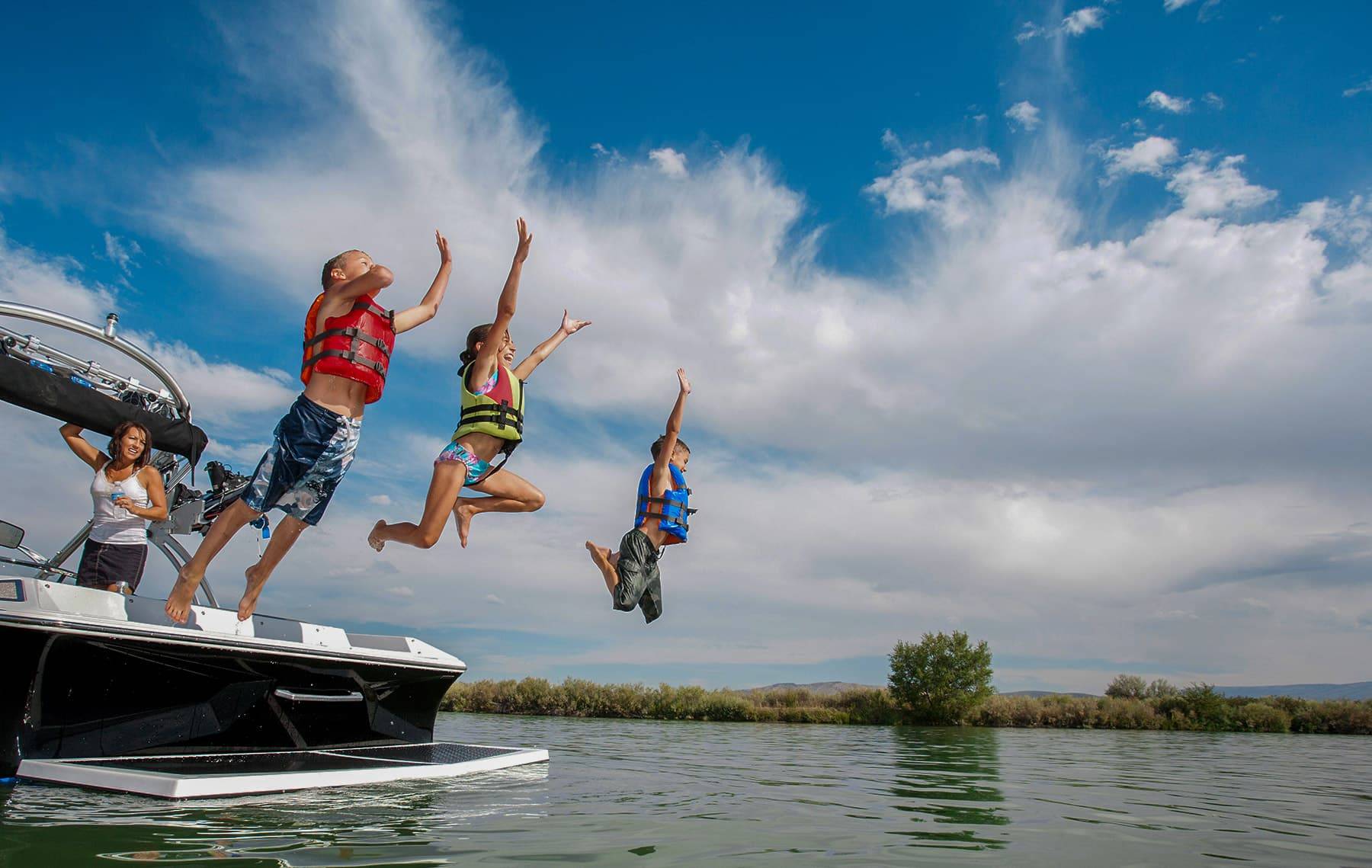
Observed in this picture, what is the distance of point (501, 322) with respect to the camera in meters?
6.20

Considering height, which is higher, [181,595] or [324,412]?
[324,412]

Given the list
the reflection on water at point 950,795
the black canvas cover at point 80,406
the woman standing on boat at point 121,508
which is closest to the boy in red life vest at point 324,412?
the woman standing on boat at point 121,508

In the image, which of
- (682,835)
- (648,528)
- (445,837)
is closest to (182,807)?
(445,837)

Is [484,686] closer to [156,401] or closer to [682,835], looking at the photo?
[156,401]

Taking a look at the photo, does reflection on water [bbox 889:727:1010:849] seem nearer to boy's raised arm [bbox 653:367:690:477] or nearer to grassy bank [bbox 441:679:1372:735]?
boy's raised arm [bbox 653:367:690:477]

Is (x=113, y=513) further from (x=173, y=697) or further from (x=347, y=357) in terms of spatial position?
(x=347, y=357)

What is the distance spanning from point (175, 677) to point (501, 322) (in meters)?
3.46

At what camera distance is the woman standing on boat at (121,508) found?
682 cm

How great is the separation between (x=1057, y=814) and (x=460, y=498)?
204 inches

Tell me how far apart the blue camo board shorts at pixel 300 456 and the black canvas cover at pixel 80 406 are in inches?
96.8

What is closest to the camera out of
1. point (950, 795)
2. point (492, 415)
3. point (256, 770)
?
point (256, 770)

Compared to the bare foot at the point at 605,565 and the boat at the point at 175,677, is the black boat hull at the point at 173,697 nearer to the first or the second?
the boat at the point at 175,677

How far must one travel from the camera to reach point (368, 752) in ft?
24.2

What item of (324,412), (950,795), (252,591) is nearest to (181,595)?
(252,591)
